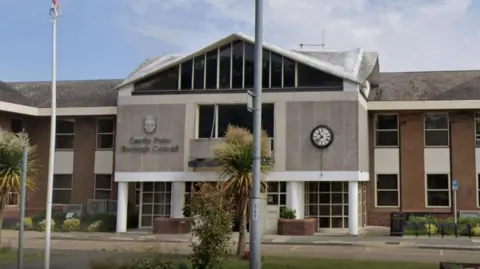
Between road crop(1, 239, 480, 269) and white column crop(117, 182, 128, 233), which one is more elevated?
white column crop(117, 182, 128, 233)

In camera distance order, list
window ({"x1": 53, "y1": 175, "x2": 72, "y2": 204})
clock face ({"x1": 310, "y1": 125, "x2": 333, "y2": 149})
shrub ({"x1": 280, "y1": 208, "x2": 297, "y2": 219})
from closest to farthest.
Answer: shrub ({"x1": 280, "y1": 208, "x2": 297, "y2": 219}), clock face ({"x1": 310, "y1": 125, "x2": 333, "y2": 149}), window ({"x1": 53, "y1": 175, "x2": 72, "y2": 204})

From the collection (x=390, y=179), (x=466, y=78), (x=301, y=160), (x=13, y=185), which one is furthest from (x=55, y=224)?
(x=466, y=78)

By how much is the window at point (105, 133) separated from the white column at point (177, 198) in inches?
297

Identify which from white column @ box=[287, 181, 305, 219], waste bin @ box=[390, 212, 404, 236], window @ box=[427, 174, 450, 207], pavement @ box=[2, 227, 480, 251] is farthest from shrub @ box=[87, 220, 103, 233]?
window @ box=[427, 174, 450, 207]

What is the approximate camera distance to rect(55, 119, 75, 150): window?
125 ft

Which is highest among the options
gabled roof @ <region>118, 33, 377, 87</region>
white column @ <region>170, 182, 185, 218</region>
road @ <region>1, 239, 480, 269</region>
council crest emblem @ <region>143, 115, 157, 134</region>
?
gabled roof @ <region>118, 33, 377, 87</region>

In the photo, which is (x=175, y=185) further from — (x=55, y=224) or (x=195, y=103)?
(x=55, y=224)

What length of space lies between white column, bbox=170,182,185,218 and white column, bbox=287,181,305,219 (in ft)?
17.7

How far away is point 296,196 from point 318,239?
3.47 metres

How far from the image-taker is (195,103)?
31906mm

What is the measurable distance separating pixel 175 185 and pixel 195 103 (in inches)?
170

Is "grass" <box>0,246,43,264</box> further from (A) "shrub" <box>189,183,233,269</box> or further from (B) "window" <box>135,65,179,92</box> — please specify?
(B) "window" <box>135,65,179,92</box>

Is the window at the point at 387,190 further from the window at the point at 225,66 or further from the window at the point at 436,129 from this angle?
the window at the point at 225,66

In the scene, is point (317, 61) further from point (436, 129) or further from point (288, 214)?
point (436, 129)
